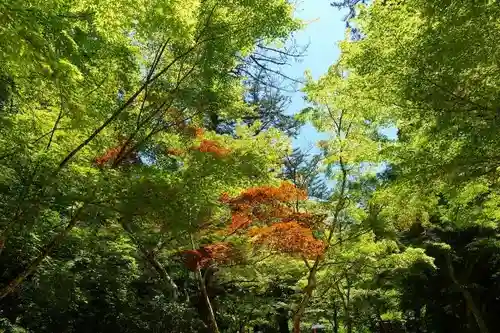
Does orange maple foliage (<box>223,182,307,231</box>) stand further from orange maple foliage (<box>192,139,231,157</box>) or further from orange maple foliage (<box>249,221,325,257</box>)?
orange maple foliage (<box>192,139,231,157</box>)

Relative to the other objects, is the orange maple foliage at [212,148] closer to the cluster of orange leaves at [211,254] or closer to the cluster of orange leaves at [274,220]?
the cluster of orange leaves at [274,220]

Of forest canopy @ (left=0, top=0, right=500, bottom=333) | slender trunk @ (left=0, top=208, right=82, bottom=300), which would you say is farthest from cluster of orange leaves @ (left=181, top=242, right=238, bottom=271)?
slender trunk @ (left=0, top=208, right=82, bottom=300)

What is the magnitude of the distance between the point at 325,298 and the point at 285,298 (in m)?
1.51

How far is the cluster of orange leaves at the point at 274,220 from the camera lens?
793cm

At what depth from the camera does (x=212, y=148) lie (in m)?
6.71

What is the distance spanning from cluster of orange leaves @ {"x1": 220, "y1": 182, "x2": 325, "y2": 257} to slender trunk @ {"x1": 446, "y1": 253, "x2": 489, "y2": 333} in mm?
5259

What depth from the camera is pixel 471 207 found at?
28.2 feet

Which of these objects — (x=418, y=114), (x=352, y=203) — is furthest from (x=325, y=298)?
(x=418, y=114)

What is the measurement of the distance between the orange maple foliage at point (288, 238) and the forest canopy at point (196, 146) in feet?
0.09

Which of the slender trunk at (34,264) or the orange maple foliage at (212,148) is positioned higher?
the orange maple foliage at (212,148)

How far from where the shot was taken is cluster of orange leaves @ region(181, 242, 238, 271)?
8.23 m

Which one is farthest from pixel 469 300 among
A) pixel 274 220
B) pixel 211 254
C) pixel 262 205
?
pixel 211 254

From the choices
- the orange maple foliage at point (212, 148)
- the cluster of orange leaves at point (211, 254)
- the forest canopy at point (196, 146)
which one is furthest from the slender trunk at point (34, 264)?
the cluster of orange leaves at point (211, 254)

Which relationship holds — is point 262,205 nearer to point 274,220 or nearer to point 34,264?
point 274,220
